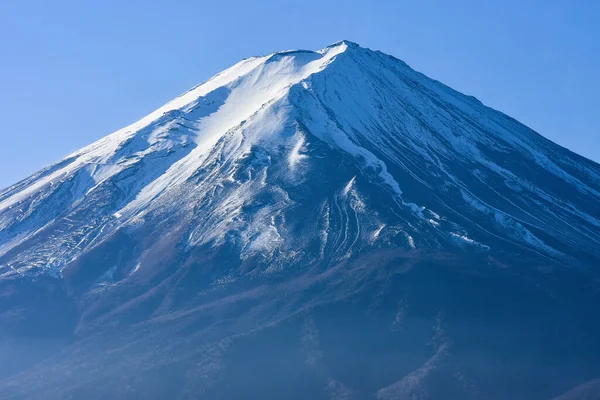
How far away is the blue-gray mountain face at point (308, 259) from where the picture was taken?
63188 mm

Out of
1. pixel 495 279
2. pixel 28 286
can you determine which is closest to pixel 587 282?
pixel 495 279

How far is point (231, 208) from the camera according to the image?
8238 cm

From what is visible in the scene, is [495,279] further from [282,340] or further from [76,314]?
[76,314]

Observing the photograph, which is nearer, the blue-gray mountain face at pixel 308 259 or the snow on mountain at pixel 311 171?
the blue-gray mountain face at pixel 308 259

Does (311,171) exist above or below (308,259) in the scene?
above

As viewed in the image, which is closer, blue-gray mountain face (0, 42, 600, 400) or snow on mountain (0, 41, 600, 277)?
blue-gray mountain face (0, 42, 600, 400)

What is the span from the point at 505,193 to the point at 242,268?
26.0 meters

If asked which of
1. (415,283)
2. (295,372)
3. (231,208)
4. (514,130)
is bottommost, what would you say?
(295,372)

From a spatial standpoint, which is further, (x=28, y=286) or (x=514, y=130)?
(x=514, y=130)

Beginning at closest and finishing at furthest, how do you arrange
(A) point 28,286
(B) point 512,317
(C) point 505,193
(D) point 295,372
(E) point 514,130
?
1. (D) point 295,372
2. (B) point 512,317
3. (A) point 28,286
4. (C) point 505,193
5. (E) point 514,130

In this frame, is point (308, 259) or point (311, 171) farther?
point (311, 171)

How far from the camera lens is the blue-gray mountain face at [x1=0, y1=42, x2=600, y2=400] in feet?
207

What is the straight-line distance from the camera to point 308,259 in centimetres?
7506

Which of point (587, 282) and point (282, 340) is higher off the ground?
point (587, 282)
